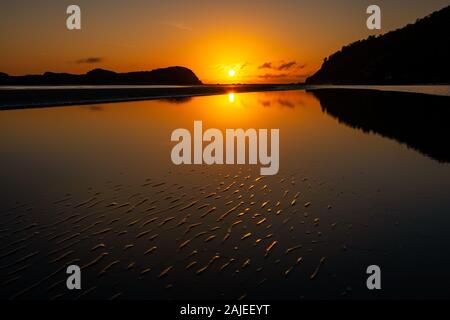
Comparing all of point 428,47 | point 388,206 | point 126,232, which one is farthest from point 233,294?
point 428,47

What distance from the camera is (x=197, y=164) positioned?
18.4 meters

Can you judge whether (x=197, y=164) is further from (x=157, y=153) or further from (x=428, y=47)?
(x=428, y=47)

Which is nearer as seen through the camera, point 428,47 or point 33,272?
point 33,272

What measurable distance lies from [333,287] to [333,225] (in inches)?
130

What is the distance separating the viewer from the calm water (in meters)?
7.62

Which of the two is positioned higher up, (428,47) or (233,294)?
(428,47)

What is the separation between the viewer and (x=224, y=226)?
34.8ft

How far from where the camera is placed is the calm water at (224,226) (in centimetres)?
762

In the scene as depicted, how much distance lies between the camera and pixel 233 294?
7250 mm

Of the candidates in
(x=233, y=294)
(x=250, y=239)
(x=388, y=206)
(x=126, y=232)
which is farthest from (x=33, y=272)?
(x=388, y=206)
